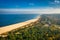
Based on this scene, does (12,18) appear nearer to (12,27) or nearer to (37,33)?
(12,27)

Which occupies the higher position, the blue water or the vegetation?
the blue water

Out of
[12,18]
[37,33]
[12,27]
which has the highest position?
[12,18]

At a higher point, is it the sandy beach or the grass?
the sandy beach

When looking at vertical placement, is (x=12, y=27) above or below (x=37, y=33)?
above

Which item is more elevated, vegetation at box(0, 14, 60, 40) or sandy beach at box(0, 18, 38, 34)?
sandy beach at box(0, 18, 38, 34)

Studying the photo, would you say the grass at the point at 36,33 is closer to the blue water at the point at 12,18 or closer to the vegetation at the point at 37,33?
the vegetation at the point at 37,33

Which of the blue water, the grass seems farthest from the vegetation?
the blue water

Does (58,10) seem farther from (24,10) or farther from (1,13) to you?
(1,13)

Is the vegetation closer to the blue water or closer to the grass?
the grass

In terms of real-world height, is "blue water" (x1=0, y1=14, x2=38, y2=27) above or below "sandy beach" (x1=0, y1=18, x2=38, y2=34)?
above

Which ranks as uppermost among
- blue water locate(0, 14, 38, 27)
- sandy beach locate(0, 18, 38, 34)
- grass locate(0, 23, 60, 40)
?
blue water locate(0, 14, 38, 27)

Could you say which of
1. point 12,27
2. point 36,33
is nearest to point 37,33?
point 36,33
